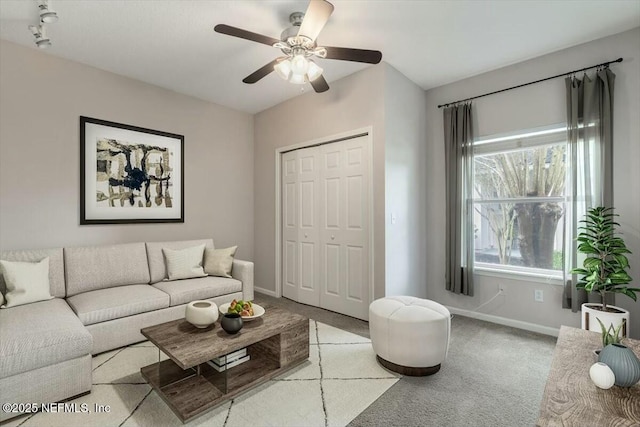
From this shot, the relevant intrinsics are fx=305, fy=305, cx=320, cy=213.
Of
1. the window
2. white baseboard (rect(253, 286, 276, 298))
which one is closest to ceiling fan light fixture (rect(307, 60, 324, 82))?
the window

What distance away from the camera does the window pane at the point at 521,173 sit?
3.12 metres

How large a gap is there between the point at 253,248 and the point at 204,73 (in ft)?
8.31

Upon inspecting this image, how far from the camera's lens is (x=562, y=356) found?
153 centimetres

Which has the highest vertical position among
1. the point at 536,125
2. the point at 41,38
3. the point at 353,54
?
the point at 41,38

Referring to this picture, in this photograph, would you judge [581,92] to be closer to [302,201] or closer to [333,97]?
[333,97]

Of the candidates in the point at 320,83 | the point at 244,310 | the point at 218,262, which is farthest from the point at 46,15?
the point at 218,262

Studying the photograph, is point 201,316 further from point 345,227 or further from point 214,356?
point 345,227

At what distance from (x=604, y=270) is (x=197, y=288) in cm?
372

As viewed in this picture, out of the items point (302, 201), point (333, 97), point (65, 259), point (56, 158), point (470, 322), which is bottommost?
point (470, 322)

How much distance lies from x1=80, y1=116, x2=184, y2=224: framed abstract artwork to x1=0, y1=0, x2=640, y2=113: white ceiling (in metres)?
0.72

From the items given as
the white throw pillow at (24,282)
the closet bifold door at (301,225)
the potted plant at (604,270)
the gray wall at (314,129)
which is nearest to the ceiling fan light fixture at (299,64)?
the gray wall at (314,129)

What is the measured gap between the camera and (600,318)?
7.91 feet

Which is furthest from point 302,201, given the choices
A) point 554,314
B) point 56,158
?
point 554,314

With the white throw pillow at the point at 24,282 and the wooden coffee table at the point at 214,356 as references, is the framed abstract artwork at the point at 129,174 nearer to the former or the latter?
the white throw pillow at the point at 24,282
